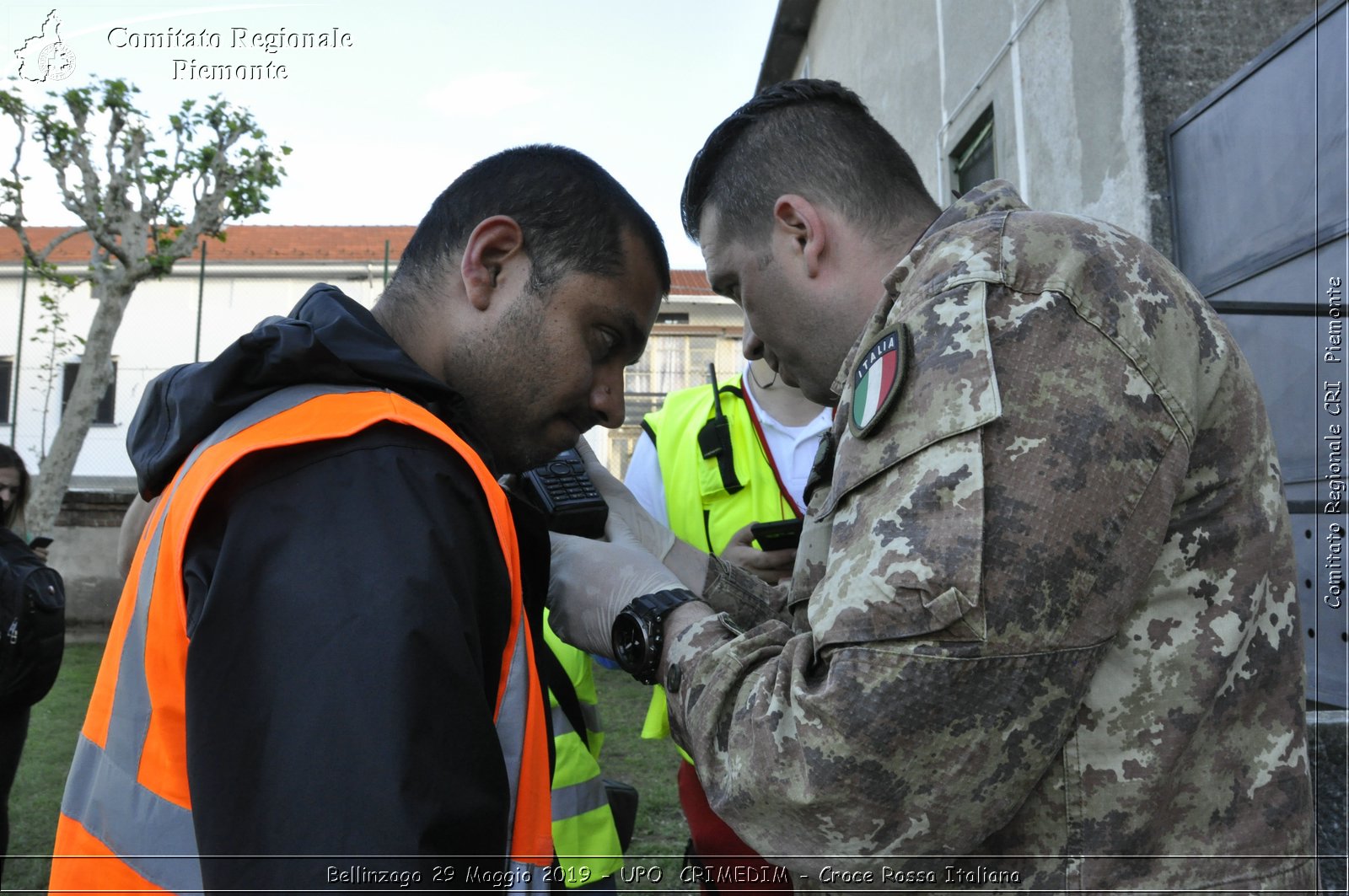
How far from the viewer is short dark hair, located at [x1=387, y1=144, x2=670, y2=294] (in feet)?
5.23

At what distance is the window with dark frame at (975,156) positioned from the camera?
6374 mm

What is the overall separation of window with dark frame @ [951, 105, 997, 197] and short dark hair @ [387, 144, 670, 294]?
492 centimetres

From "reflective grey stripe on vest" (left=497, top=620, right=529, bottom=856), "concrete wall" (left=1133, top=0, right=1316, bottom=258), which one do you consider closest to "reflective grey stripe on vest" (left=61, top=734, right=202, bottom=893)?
"reflective grey stripe on vest" (left=497, top=620, right=529, bottom=856)

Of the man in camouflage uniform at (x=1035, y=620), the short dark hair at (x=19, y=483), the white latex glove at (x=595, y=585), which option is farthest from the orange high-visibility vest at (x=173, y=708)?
the short dark hair at (x=19, y=483)

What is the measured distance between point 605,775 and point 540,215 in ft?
17.0

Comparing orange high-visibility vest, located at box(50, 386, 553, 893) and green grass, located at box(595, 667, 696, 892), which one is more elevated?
orange high-visibility vest, located at box(50, 386, 553, 893)

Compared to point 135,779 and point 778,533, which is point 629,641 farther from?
point 778,533

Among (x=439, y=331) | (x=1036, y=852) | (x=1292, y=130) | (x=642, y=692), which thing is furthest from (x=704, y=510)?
(x=642, y=692)

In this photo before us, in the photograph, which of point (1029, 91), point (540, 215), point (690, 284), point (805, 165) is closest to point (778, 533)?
point (805, 165)

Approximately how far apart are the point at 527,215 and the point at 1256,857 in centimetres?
140

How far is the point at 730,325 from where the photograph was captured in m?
19.1

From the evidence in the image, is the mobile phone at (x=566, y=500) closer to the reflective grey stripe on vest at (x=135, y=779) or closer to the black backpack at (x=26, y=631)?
the reflective grey stripe on vest at (x=135, y=779)

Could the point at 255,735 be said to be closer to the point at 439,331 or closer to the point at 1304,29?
the point at 439,331

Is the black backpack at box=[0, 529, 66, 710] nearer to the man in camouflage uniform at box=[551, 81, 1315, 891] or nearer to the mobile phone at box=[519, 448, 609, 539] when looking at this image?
the mobile phone at box=[519, 448, 609, 539]
